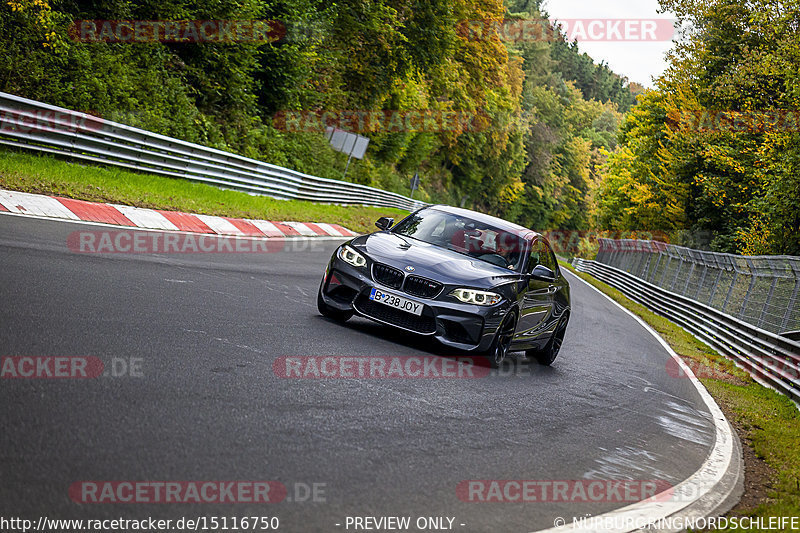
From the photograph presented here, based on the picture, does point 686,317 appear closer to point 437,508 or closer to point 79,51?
point 79,51

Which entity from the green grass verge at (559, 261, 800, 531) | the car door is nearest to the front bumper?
the car door

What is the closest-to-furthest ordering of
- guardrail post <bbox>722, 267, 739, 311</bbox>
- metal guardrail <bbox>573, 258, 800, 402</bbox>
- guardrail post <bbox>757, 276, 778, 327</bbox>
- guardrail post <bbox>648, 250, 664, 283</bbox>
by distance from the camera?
1. metal guardrail <bbox>573, 258, 800, 402</bbox>
2. guardrail post <bbox>757, 276, 778, 327</bbox>
3. guardrail post <bbox>722, 267, 739, 311</bbox>
4. guardrail post <bbox>648, 250, 664, 283</bbox>

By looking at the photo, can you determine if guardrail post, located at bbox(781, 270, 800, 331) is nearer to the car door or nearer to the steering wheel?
the car door

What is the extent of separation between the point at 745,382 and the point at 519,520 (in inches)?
414

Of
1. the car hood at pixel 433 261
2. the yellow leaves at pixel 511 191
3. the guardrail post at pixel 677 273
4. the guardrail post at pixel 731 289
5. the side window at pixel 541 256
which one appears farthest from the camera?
the yellow leaves at pixel 511 191

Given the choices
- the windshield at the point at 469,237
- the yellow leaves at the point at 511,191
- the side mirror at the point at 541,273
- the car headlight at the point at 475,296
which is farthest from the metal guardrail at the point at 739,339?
the yellow leaves at the point at 511,191

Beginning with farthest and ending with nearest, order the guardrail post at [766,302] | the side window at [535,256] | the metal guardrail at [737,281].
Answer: the guardrail post at [766,302] → the metal guardrail at [737,281] → the side window at [535,256]

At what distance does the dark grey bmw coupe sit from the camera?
331 inches

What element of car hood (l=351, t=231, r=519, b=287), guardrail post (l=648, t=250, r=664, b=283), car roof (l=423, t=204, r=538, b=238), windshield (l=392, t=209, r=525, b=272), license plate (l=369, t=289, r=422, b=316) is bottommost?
guardrail post (l=648, t=250, r=664, b=283)

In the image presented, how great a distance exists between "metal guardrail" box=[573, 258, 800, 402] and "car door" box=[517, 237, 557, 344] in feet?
14.3

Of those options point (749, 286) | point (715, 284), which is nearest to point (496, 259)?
point (749, 286)

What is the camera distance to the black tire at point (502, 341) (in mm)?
8688

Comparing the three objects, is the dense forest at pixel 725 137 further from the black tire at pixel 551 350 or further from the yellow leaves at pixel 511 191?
the yellow leaves at pixel 511 191

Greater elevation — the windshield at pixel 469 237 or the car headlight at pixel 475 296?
the windshield at pixel 469 237
